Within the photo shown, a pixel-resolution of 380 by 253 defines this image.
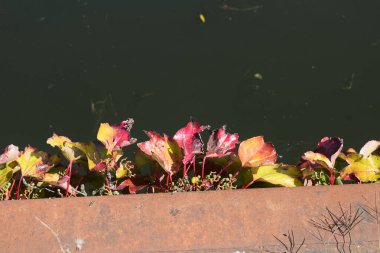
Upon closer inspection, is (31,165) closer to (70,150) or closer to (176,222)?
(70,150)

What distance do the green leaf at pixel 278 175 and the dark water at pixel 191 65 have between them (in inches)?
25.9

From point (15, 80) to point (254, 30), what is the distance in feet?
2.48

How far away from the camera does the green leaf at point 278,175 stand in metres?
1.43

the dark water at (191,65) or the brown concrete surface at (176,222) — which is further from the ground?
the dark water at (191,65)

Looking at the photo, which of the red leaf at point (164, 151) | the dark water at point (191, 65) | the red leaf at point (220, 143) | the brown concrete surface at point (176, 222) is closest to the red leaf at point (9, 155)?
the brown concrete surface at point (176, 222)

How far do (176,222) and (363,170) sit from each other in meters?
0.44

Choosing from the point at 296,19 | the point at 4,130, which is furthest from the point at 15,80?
the point at 296,19

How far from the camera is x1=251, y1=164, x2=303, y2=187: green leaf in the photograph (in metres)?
1.43

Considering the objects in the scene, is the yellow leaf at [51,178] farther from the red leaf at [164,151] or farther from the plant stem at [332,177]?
the plant stem at [332,177]

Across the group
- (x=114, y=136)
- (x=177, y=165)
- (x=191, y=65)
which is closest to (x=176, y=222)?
(x=177, y=165)

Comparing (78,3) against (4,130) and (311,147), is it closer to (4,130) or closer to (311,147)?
(4,130)

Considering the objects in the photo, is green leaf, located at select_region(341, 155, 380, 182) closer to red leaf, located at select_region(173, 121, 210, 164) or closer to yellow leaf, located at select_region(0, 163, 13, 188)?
red leaf, located at select_region(173, 121, 210, 164)

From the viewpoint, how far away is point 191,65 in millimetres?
2088

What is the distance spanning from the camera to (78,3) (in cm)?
210
